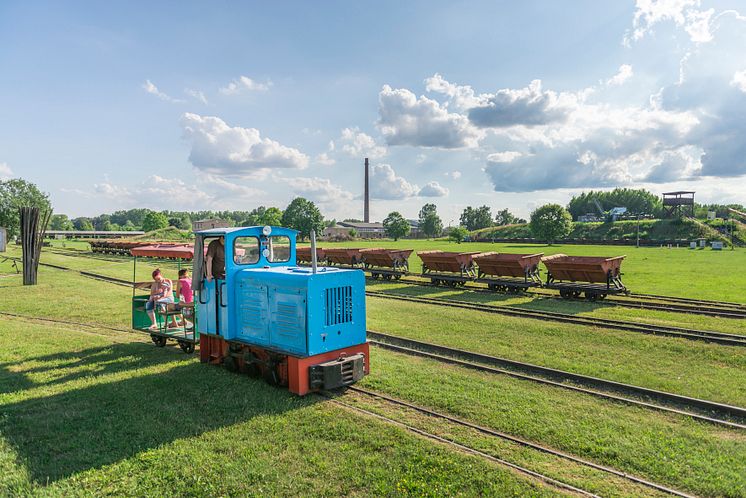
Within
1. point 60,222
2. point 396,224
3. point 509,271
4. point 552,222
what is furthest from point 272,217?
point 60,222

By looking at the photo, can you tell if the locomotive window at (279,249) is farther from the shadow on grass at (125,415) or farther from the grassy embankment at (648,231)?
the grassy embankment at (648,231)

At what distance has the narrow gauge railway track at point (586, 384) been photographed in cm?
743

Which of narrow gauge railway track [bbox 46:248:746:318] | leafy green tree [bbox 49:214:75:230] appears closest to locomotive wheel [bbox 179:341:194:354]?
narrow gauge railway track [bbox 46:248:746:318]

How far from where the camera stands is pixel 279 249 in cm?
966

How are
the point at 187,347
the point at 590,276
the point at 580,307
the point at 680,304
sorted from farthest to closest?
the point at 590,276 < the point at 680,304 < the point at 580,307 < the point at 187,347

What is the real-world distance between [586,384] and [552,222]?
76.4 m

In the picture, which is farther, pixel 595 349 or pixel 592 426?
pixel 595 349

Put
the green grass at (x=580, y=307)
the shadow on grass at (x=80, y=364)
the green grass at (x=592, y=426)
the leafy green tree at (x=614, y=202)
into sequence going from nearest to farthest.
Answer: the green grass at (x=592, y=426) → the shadow on grass at (x=80, y=364) → the green grass at (x=580, y=307) → the leafy green tree at (x=614, y=202)

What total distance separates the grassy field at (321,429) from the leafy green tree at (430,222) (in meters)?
130

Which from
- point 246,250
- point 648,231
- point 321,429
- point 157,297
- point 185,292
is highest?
point 648,231

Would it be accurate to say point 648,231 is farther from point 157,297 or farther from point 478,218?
point 157,297

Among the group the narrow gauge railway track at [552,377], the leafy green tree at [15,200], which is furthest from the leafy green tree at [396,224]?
the narrow gauge railway track at [552,377]

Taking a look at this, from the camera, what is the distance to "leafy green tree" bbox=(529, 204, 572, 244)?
79.6 m

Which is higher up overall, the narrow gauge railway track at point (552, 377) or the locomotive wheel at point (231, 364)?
the locomotive wheel at point (231, 364)
